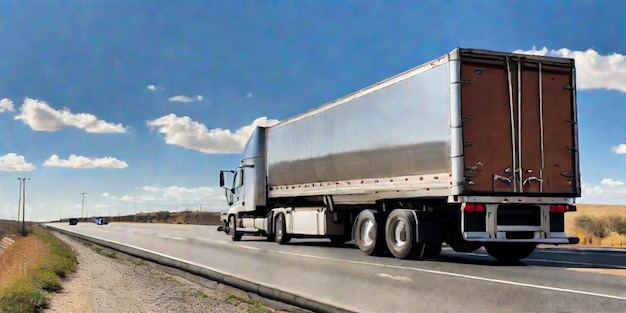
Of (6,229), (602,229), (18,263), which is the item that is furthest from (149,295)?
(6,229)

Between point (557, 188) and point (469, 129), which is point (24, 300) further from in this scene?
point (557, 188)

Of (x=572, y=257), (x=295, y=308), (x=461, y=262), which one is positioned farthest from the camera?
(x=572, y=257)

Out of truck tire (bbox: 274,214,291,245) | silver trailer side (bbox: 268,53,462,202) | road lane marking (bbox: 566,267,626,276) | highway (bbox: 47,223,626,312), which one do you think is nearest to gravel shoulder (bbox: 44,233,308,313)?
highway (bbox: 47,223,626,312)

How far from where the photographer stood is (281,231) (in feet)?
71.2

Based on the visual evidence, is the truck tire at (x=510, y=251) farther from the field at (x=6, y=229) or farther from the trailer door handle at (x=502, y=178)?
the field at (x=6, y=229)

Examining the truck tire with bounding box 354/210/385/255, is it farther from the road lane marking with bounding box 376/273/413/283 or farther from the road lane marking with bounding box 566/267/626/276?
the road lane marking with bounding box 566/267/626/276

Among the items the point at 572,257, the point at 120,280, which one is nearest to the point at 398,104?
the point at 572,257

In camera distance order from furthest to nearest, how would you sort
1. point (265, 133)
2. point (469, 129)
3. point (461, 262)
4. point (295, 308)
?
1. point (265, 133)
2. point (461, 262)
3. point (469, 129)
4. point (295, 308)

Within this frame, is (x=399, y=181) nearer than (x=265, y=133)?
Yes

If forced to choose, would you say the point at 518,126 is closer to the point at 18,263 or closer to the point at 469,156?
the point at 469,156

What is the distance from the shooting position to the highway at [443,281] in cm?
809

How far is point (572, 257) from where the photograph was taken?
15.6 meters

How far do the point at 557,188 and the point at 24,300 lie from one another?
10.6 meters

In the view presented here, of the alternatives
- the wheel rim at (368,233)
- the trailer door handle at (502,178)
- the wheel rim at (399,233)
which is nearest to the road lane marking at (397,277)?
the wheel rim at (399,233)
